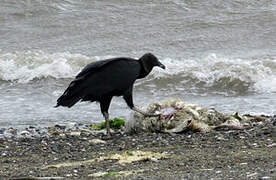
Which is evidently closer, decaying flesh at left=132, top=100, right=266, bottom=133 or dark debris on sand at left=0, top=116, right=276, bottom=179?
dark debris on sand at left=0, top=116, right=276, bottom=179

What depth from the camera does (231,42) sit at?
15531mm

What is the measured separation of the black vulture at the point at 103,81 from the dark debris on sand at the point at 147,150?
0.49 meters

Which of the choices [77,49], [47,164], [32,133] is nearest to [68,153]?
[47,164]

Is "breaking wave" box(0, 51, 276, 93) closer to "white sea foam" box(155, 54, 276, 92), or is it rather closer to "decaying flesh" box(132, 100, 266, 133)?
"white sea foam" box(155, 54, 276, 92)

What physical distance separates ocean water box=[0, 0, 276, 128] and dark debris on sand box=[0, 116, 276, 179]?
2.01 metres

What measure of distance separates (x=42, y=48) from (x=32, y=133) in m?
7.20

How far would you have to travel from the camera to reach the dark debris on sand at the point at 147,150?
5.06m

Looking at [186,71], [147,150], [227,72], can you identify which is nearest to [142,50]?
[186,71]

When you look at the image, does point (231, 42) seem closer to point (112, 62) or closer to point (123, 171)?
point (112, 62)

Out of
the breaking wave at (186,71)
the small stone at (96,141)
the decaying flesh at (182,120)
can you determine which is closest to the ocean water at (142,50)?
the breaking wave at (186,71)

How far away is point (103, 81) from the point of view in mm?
7188

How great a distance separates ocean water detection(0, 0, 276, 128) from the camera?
1051cm

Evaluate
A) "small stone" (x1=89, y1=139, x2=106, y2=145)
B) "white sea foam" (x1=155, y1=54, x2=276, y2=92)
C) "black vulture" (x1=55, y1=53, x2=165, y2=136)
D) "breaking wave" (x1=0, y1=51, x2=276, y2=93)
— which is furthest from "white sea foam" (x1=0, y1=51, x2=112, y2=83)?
"small stone" (x1=89, y1=139, x2=106, y2=145)

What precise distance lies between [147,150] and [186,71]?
6.46m
